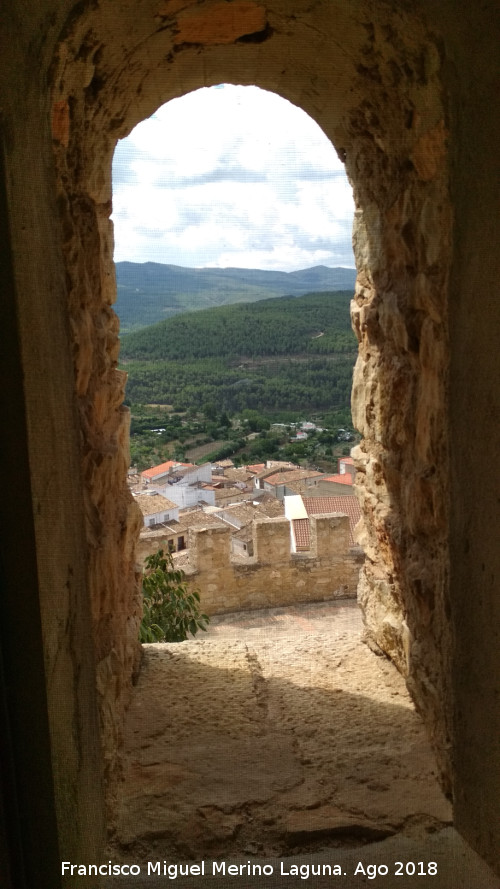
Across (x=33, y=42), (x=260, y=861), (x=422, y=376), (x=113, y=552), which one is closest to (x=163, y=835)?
(x=260, y=861)

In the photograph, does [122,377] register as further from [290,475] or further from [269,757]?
[290,475]

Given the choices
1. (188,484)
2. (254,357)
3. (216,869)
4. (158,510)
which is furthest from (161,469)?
(158,510)

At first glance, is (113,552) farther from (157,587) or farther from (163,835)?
(157,587)

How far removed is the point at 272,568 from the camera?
6641mm

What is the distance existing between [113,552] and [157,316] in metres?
1.13

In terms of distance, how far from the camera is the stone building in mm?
1672

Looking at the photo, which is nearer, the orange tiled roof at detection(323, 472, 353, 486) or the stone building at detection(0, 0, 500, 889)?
the stone building at detection(0, 0, 500, 889)

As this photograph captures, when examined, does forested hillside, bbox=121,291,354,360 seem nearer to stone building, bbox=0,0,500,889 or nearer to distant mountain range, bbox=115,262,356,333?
distant mountain range, bbox=115,262,356,333

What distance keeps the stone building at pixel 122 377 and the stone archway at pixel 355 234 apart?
0.01m

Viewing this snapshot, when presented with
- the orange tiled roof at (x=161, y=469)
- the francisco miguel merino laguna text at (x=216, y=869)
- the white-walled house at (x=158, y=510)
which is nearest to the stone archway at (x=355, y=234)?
the francisco miguel merino laguna text at (x=216, y=869)

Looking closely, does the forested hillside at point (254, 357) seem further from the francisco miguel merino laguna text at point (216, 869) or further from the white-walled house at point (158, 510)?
the white-walled house at point (158, 510)

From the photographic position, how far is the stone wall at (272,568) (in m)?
6.33

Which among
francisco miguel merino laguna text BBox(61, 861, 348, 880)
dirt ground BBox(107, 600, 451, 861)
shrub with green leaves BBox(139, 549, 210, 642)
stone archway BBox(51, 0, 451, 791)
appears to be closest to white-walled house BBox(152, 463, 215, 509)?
shrub with green leaves BBox(139, 549, 210, 642)

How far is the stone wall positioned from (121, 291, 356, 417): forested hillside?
2.86 meters
